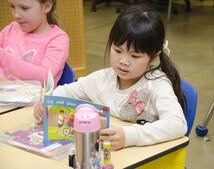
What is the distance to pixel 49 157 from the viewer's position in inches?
49.4

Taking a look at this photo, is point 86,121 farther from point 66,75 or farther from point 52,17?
point 52,17

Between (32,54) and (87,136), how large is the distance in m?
1.18

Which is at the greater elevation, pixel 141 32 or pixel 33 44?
pixel 141 32

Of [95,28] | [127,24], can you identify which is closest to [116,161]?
[127,24]

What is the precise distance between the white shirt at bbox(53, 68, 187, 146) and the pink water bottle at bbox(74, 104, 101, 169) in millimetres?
224

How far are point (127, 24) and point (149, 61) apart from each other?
0.56ft

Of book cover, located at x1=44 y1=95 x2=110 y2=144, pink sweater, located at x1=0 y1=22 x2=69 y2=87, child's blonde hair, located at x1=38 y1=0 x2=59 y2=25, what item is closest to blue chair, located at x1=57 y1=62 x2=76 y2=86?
pink sweater, located at x1=0 y1=22 x2=69 y2=87

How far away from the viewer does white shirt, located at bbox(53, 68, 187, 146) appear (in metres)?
1.35

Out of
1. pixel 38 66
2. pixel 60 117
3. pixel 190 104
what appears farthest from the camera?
pixel 38 66

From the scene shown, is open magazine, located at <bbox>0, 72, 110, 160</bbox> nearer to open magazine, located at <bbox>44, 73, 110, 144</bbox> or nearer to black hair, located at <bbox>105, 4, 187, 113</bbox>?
open magazine, located at <bbox>44, 73, 110, 144</bbox>

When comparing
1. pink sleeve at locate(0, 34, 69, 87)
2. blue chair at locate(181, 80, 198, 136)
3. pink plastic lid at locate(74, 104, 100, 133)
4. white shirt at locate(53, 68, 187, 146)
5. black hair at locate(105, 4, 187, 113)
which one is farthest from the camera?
pink sleeve at locate(0, 34, 69, 87)

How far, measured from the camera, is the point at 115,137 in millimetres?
1287

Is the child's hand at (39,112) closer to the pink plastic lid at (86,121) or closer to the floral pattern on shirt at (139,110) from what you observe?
the floral pattern on shirt at (139,110)

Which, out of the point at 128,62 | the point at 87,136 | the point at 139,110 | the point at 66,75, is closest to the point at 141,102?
the point at 139,110
